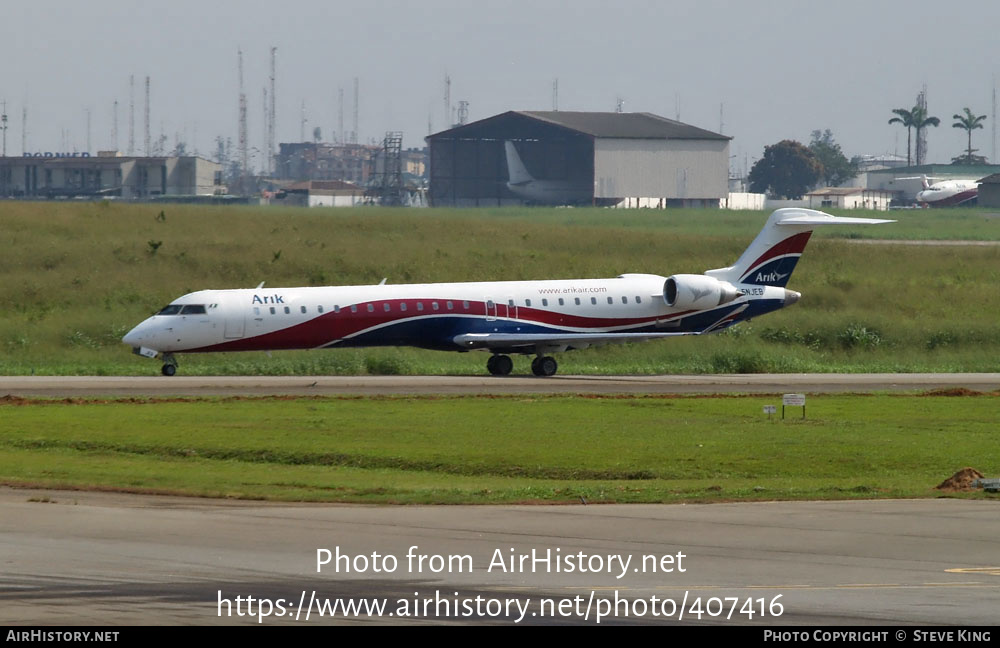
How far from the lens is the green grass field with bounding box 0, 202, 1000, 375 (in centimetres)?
5284

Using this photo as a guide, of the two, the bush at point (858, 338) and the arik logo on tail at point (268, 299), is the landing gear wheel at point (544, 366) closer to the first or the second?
the arik logo on tail at point (268, 299)

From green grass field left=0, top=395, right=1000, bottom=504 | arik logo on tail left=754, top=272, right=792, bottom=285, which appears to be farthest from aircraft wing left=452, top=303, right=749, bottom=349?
green grass field left=0, top=395, right=1000, bottom=504

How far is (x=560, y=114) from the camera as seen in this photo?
168 m

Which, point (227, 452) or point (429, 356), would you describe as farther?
point (429, 356)

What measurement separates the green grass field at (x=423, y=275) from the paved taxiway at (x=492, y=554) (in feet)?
91.1

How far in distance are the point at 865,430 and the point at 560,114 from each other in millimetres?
138303

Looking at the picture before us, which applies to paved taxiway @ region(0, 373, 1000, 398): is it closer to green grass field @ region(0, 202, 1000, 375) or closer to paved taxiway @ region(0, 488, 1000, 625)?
green grass field @ region(0, 202, 1000, 375)

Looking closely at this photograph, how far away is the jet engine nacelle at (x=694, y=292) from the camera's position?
4788cm

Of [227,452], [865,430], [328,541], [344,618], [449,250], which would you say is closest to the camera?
[344,618]

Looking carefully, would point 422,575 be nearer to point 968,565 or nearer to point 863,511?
point 968,565

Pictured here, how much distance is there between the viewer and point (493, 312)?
153ft

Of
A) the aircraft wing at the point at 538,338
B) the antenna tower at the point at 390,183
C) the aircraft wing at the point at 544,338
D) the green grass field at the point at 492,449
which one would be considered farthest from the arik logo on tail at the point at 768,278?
the antenna tower at the point at 390,183

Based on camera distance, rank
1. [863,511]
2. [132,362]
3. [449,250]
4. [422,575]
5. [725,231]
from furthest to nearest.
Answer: [725,231], [449,250], [132,362], [863,511], [422,575]

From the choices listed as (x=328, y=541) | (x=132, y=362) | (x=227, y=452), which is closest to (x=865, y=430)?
(x=227, y=452)
